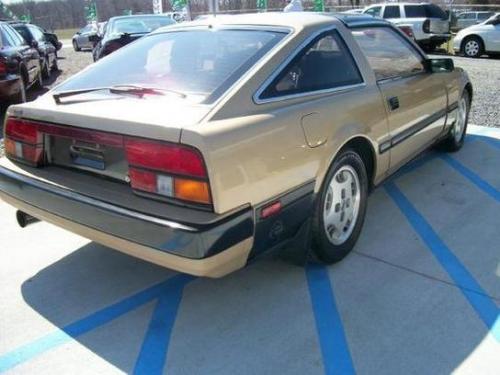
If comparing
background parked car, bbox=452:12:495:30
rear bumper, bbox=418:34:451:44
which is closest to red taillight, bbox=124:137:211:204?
rear bumper, bbox=418:34:451:44

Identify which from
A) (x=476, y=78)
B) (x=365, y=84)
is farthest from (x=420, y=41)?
(x=365, y=84)

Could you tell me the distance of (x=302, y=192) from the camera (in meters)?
2.76

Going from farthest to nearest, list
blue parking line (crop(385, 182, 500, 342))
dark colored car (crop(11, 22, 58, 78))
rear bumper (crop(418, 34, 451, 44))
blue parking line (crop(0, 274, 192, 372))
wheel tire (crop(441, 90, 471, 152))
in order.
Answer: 1. rear bumper (crop(418, 34, 451, 44))
2. dark colored car (crop(11, 22, 58, 78))
3. wheel tire (crop(441, 90, 471, 152))
4. blue parking line (crop(385, 182, 500, 342))
5. blue parking line (crop(0, 274, 192, 372))

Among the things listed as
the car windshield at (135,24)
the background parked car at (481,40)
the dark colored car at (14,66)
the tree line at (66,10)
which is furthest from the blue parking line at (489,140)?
the tree line at (66,10)

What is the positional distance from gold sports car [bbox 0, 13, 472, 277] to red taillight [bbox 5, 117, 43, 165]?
10mm

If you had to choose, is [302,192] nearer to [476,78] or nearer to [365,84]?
[365,84]

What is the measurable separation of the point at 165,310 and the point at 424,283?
153 cm

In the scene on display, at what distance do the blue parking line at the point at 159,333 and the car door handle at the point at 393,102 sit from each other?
184cm

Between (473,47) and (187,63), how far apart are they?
15.1 metres

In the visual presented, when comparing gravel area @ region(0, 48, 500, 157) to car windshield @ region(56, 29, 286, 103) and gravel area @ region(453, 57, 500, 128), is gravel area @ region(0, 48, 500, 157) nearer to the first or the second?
gravel area @ region(453, 57, 500, 128)

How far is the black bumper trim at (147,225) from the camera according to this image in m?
2.26

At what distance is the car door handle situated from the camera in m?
3.61

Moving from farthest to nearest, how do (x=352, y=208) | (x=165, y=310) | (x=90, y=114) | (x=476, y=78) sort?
1. (x=476, y=78)
2. (x=352, y=208)
3. (x=165, y=310)
4. (x=90, y=114)

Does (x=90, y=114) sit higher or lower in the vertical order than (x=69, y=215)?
higher
